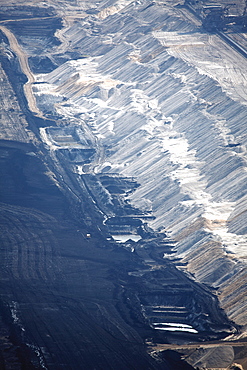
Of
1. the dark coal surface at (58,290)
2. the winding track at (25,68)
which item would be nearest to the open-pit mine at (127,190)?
the dark coal surface at (58,290)

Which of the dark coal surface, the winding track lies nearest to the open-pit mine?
the dark coal surface

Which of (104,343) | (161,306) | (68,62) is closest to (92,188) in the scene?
(161,306)

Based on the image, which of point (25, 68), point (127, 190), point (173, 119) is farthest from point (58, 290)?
point (25, 68)

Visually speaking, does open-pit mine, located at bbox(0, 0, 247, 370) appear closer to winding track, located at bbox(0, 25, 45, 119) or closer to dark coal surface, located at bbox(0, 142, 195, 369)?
dark coal surface, located at bbox(0, 142, 195, 369)

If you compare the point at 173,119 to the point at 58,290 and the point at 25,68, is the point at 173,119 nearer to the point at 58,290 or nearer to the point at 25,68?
the point at 25,68

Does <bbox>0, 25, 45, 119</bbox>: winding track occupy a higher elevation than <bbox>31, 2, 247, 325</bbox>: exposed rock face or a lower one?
higher
